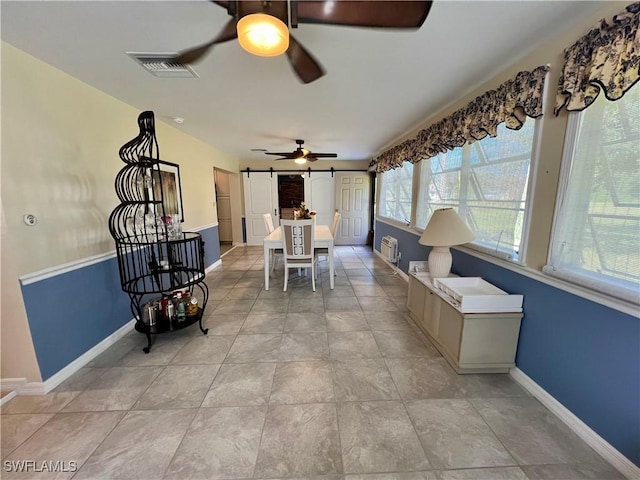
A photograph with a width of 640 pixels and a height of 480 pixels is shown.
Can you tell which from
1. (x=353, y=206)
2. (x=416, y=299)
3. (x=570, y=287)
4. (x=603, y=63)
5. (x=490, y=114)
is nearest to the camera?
(x=603, y=63)

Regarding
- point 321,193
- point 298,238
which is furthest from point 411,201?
point 321,193

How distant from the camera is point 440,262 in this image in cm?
233

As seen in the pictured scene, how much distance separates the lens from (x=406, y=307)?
2969 mm

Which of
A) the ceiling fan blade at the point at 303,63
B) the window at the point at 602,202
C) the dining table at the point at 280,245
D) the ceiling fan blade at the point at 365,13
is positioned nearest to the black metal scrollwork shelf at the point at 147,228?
the dining table at the point at 280,245

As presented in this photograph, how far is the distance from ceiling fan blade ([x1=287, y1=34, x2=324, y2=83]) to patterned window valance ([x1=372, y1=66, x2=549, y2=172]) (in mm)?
1318

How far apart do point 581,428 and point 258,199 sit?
6288 millimetres

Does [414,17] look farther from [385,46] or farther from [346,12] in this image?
[385,46]

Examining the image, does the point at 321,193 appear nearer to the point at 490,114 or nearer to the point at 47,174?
the point at 490,114

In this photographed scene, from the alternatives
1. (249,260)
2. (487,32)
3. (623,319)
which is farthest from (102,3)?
(249,260)

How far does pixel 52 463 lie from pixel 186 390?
642mm

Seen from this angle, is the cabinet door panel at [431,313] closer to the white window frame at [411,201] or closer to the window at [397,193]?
the white window frame at [411,201]

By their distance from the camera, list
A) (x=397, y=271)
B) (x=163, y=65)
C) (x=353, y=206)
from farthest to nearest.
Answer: (x=353, y=206) < (x=397, y=271) < (x=163, y=65)

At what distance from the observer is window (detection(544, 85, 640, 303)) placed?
122 cm

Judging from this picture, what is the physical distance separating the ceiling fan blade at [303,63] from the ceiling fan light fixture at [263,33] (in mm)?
190
